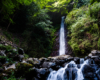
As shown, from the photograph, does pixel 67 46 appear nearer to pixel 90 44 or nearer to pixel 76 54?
pixel 76 54

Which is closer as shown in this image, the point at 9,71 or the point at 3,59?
the point at 9,71

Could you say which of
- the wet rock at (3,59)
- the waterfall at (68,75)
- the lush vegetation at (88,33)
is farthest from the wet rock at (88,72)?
the wet rock at (3,59)

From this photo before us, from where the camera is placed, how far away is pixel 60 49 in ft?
36.5

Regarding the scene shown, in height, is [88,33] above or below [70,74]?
above

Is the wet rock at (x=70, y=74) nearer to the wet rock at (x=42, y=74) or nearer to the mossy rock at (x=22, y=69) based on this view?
the wet rock at (x=42, y=74)

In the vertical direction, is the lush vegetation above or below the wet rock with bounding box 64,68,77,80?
above

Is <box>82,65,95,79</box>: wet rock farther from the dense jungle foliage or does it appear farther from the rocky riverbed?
the dense jungle foliage

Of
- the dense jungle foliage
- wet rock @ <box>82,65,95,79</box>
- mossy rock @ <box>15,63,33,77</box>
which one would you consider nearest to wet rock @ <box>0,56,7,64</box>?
mossy rock @ <box>15,63,33,77</box>

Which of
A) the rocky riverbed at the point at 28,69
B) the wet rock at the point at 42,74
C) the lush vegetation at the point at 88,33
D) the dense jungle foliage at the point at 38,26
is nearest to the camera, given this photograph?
the rocky riverbed at the point at 28,69

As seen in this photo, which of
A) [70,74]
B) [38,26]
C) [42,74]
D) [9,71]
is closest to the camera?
[9,71]

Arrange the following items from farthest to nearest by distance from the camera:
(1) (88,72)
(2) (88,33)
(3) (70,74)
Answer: (2) (88,33), (3) (70,74), (1) (88,72)

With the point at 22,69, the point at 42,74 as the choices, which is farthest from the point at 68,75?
the point at 22,69

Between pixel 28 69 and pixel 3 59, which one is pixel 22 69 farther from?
pixel 3 59

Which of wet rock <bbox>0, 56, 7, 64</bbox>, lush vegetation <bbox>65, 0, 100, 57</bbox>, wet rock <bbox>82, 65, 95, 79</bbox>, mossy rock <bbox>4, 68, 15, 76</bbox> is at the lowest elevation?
mossy rock <bbox>4, 68, 15, 76</bbox>
